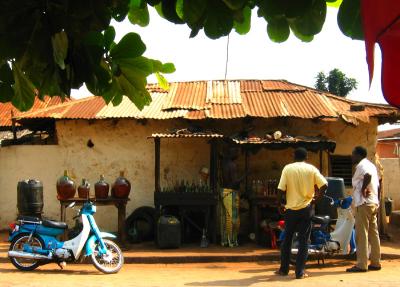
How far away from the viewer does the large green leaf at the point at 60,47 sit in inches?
70.1

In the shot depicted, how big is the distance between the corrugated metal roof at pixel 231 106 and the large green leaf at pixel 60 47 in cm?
855

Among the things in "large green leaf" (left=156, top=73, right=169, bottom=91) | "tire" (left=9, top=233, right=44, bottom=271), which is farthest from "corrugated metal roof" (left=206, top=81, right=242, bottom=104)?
"large green leaf" (left=156, top=73, right=169, bottom=91)

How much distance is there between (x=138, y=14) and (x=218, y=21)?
0.56m

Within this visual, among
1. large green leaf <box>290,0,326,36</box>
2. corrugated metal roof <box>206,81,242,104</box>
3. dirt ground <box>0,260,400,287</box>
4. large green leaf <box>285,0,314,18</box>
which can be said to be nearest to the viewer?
large green leaf <box>285,0,314,18</box>

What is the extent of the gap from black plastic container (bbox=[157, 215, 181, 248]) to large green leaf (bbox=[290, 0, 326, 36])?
8445 millimetres

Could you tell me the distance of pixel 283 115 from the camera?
10.9 metres

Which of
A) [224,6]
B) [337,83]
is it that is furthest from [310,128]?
[337,83]

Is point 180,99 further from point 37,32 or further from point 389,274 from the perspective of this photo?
point 37,32

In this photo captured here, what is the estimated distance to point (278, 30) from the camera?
187cm

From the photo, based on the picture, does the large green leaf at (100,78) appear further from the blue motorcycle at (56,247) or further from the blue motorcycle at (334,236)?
the blue motorcycle at (334,236)

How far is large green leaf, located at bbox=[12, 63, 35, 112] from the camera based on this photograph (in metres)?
2.21

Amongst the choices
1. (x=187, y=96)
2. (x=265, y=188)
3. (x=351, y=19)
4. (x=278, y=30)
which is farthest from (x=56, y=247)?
(x=351, y=19)

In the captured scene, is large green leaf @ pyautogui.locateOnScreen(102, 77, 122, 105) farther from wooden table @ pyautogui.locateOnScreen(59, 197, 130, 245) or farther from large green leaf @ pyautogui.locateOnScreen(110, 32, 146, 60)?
wooden table @ pyautogui.locateOnScreen(59, 197, 130, 245)

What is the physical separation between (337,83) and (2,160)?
16504 mm
